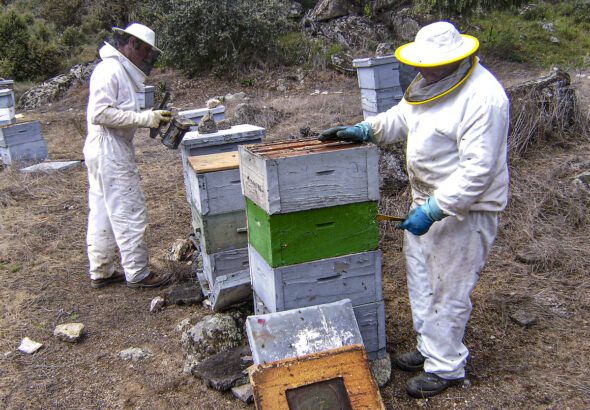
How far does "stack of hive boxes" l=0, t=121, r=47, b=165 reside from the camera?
7738mm

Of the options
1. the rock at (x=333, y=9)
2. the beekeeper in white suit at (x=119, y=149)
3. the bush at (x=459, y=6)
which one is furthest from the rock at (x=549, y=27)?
the beekeeper in white suit at (x=119, y=149)

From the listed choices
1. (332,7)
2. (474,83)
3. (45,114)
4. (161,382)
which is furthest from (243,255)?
(332,7)

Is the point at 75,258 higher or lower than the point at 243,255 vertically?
lower

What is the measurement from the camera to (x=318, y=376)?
7.64 feet

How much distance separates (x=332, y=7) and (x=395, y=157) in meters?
11.3

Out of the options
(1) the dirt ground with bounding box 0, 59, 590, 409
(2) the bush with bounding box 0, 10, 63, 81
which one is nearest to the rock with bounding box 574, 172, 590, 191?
(1) the dirt ground with bounding box 0, 59, 590, 409

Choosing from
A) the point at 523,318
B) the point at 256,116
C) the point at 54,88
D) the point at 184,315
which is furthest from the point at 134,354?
the point at 54,88

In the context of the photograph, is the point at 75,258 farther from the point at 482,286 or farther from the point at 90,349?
the point at 482,286

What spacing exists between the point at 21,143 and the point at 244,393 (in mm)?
6639

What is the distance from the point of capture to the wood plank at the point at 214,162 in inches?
132

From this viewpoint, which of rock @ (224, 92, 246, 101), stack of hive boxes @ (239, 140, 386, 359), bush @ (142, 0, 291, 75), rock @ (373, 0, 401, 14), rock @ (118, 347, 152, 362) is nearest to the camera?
stack of hive boxes @ (239, 140, 386, 359)

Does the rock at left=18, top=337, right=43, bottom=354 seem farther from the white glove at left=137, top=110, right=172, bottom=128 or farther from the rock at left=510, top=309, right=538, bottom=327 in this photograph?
the rock at left=510, top=309, right=538, bottom=327

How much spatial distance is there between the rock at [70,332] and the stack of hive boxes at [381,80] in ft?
13.2

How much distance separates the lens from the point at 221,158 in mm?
3586
